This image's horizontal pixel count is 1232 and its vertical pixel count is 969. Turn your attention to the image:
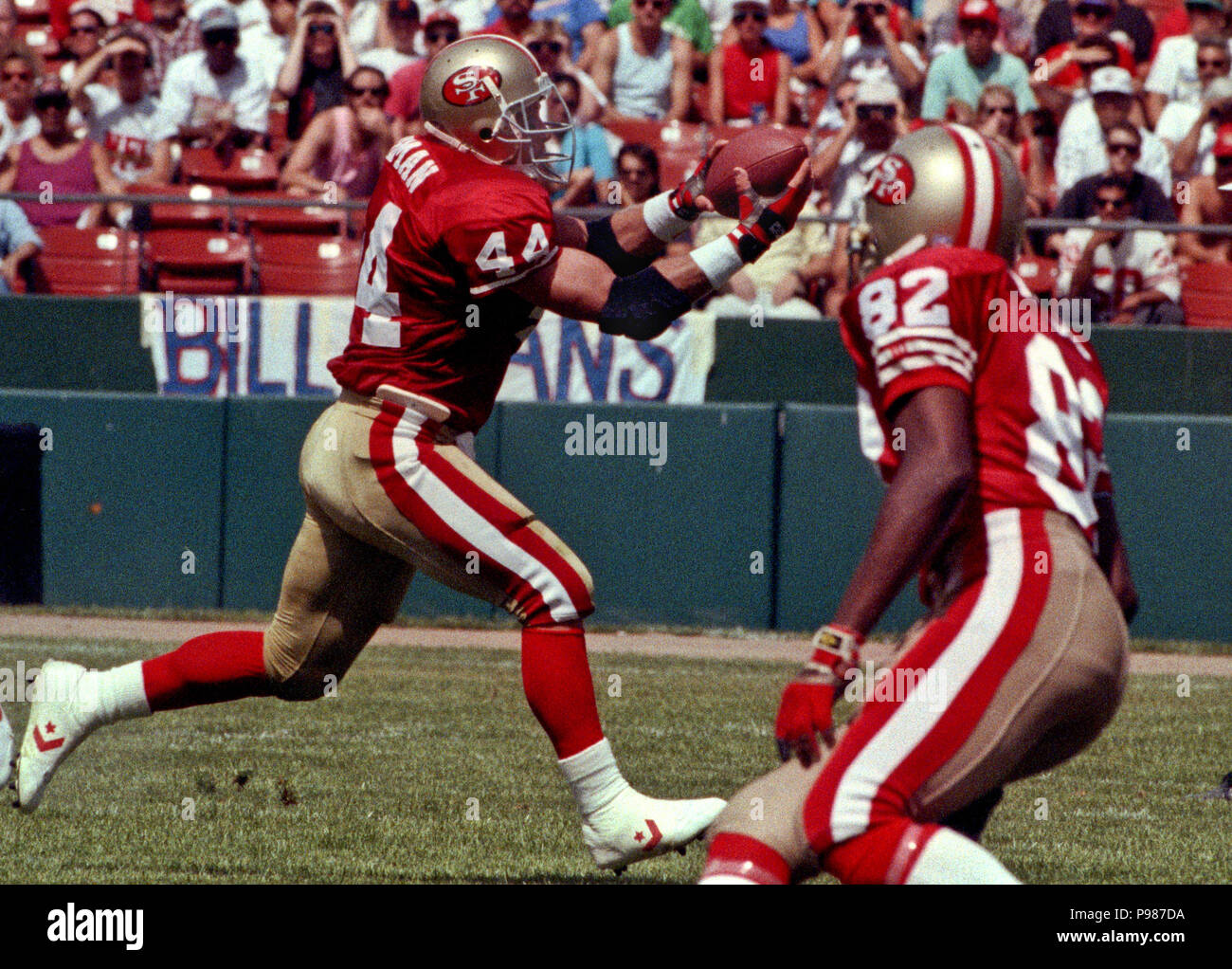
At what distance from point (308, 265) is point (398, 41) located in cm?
207

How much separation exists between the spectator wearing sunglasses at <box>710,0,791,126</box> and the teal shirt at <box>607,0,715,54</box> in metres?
0.39

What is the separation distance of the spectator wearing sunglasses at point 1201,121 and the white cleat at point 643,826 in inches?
296

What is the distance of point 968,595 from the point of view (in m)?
3.10

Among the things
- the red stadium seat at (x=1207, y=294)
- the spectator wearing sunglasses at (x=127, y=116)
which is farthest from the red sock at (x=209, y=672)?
the spectator wearing sunglasses at (x=127, y=116)

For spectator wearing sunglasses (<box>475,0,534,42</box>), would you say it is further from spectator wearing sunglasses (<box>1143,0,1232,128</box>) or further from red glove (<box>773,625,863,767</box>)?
red glove (<box>773,625,863,767</box>)

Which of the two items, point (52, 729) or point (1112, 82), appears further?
point (1112, 82)

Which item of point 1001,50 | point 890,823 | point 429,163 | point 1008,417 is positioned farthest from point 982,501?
point 1001,50

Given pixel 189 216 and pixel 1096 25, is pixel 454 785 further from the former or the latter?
pixel 1096 25

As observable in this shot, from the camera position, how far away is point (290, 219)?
11.2 m

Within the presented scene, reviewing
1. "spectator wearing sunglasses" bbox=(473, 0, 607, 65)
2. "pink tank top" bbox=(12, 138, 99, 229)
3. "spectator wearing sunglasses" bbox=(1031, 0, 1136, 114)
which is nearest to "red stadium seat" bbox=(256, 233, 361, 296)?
"pink tank top" bbox=(12, 138, 99, 229)

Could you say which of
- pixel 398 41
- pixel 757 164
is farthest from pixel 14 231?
pixel 757 164

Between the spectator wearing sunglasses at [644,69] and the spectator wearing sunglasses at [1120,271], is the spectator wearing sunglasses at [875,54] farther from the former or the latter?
the spectator wearing sunglasses at [1120,271]

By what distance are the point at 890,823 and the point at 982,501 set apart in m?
0.55

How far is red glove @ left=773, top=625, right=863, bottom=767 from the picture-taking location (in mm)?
2988
